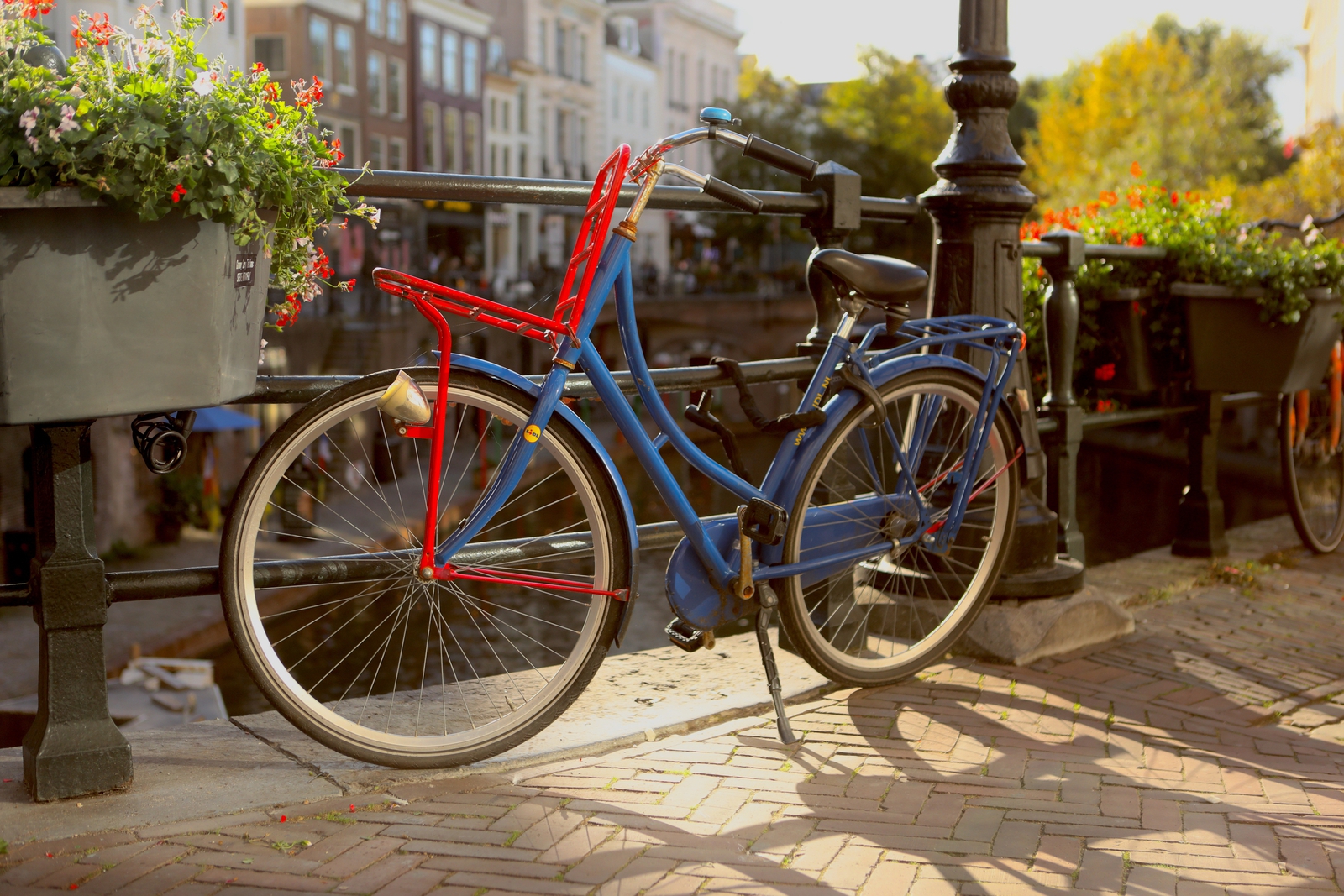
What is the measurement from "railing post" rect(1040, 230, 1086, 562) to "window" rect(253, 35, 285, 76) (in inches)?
1312

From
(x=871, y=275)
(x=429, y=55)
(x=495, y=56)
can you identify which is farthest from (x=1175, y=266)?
(x=495, y=56)

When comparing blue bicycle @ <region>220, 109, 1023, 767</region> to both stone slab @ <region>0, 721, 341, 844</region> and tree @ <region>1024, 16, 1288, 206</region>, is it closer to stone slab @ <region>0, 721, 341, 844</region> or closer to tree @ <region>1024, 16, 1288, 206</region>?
stone slab @ <region>0, 721, 341, 844</region>

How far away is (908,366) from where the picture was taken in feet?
10.6

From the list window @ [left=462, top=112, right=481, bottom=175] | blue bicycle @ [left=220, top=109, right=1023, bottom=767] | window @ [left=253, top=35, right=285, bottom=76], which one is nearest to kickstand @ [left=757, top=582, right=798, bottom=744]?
blue bicycle @ [left=220, top=109, right=1023, bottom=767]

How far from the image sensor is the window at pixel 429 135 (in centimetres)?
4112

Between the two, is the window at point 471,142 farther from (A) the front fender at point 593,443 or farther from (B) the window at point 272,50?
(A) the front fender at point 593,443

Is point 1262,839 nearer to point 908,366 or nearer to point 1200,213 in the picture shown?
point 908,366

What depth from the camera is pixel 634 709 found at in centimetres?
319

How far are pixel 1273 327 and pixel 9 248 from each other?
13.6ft

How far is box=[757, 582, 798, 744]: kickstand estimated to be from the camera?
9.79 feet

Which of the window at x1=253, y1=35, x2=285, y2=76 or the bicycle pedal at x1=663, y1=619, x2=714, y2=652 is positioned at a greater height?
the window at x1=253, y1=35, x2=285, y2=76

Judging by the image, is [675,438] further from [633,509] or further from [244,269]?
[244,269]

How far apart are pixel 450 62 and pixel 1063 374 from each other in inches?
1595

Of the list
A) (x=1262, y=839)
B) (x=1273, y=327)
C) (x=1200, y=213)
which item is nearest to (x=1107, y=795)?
(x=1262, y=839)
